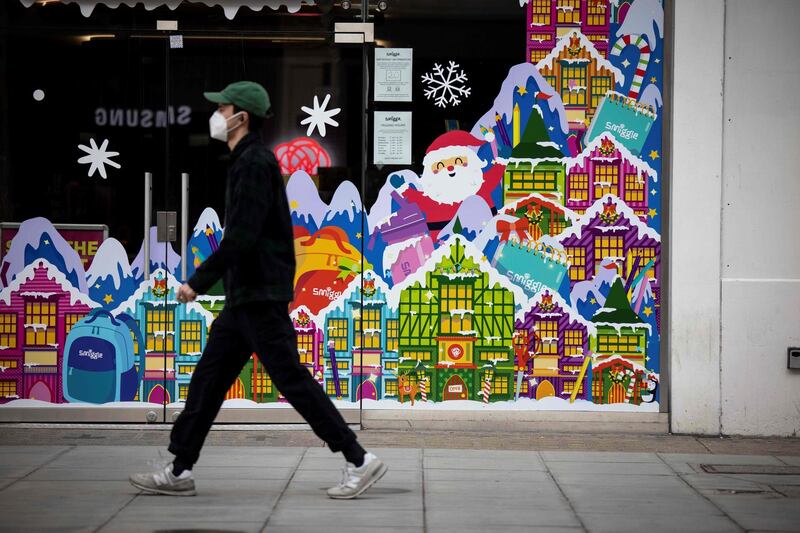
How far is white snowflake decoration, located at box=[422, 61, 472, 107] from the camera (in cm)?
841

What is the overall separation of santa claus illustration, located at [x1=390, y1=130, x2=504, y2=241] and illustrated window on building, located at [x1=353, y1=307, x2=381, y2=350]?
70cm

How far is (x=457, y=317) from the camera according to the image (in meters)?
8.41

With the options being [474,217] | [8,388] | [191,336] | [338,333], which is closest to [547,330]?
[474,217]

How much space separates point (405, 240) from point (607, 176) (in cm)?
152

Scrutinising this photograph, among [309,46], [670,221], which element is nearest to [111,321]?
[309,46]

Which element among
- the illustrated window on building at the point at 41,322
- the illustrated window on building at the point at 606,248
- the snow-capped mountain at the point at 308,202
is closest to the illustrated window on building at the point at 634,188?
the illustrated window on building at the point at 606,248

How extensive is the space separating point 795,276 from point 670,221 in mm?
963

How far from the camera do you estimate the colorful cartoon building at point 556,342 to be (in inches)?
332

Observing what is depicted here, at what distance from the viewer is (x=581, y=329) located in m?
8.44

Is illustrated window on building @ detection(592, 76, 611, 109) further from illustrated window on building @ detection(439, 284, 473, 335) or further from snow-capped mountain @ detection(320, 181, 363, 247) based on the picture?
snow-capped mountain @ detection(320, 181, 363, 247)

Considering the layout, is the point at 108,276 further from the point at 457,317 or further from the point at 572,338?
the point at 572,338

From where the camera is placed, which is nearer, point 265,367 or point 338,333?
point 265,367

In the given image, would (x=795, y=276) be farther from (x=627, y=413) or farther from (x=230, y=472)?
(x=230, y=472)

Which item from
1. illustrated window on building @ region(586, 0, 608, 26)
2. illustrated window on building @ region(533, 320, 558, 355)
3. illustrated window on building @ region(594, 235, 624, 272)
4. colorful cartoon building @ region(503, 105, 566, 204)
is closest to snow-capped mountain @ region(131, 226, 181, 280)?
colorful cartoon building @ region(503, 105, 566, 204)
